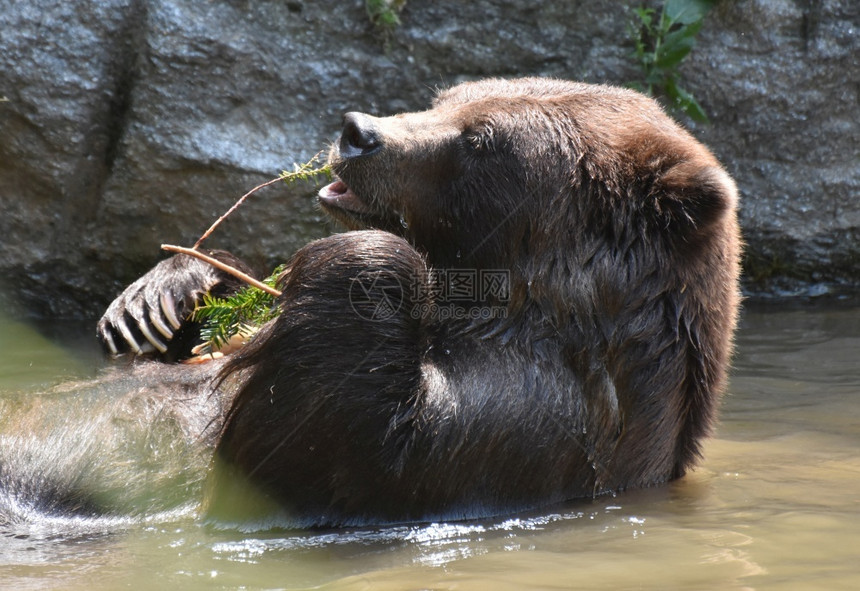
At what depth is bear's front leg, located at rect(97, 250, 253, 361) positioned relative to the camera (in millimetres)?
5391

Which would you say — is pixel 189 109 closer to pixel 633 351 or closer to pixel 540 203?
pixel 540 203

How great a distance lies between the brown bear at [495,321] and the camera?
396 cm

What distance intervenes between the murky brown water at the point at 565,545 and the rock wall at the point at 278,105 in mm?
3255

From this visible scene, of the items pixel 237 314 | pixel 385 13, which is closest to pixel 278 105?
pixel 385 13

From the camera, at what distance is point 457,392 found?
400cm

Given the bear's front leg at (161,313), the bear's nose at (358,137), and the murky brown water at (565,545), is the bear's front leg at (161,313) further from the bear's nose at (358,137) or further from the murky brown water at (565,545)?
the bear's nose at (358,137)

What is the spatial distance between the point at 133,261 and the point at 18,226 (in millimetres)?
841

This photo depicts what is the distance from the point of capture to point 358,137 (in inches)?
176

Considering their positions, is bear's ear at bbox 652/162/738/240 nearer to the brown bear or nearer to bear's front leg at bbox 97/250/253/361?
the brown bear

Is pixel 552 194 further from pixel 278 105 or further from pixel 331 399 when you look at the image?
pixel 278 105

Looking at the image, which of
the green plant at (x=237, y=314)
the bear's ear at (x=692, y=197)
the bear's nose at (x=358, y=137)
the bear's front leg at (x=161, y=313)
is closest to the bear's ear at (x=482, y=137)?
the bear's nose at (x=358, y=137)

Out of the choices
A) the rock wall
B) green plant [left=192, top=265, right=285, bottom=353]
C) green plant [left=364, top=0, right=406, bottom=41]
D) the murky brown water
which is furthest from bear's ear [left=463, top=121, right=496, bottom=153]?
green plant [left=364, top=0, right=406, bottom=41]

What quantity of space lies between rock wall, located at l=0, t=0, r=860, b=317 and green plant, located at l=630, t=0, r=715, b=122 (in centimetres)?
15

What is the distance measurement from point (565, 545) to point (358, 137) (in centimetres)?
195
